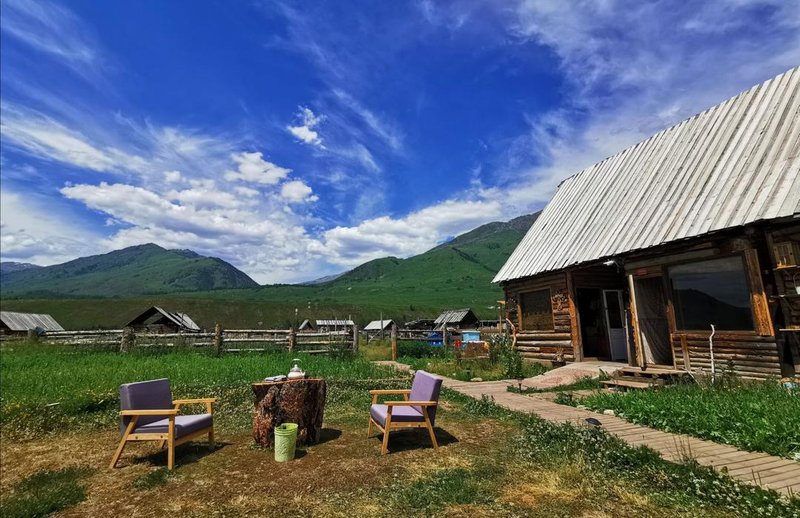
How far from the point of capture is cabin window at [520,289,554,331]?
49.7ft

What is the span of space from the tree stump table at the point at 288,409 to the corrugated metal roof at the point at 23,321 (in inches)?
1455

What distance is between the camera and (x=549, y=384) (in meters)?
11.5

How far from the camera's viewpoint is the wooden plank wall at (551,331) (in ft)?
46.5

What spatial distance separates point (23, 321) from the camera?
116 ft

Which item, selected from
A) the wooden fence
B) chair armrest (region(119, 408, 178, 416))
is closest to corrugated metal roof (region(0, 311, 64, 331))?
the wooden fence

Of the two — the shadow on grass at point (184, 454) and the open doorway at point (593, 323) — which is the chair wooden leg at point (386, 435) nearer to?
the shadow on grass at point (184, 454)

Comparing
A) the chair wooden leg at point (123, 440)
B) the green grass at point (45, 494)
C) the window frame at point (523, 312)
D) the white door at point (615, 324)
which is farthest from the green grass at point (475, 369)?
the green grass at point (45, 494)

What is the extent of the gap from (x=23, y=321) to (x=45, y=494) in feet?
137

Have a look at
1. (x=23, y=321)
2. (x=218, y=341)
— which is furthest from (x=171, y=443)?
(x=23, y=321)

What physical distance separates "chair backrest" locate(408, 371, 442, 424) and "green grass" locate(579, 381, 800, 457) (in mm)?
3446

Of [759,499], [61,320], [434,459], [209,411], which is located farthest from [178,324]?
[61,320]

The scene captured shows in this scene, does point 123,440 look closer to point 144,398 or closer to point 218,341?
point 144,398

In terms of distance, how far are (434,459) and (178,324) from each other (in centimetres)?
3633

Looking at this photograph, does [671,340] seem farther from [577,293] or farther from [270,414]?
[270,414]
